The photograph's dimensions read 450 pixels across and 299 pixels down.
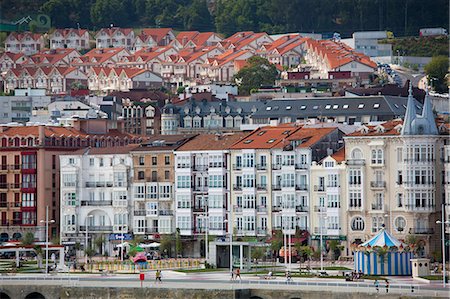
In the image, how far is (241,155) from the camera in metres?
141

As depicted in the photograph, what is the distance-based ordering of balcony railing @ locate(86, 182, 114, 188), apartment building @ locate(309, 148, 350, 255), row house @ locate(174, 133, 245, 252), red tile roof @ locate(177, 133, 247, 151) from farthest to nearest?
balcony railing @ locate(86, 182, 114, 188) < red tile roof @ locate(177, 133, 247, 151) < row house @ locate(174, 133, 245, 252) < apartment building @ locate(309, 148, 350, 255)

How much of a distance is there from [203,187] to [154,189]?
12.9 feet

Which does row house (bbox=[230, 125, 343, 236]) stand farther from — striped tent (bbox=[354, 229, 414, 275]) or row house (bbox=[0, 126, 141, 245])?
striped tent (bbox=[354, 229, 414, 275])

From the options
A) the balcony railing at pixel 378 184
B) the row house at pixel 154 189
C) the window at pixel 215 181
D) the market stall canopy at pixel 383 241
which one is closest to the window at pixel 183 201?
the row house at pixel 154 189

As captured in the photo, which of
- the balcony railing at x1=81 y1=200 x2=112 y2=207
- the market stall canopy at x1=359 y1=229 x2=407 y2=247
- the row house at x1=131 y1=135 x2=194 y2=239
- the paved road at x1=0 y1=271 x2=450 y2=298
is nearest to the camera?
the paved road at x1=0 y1=271 x2=450 y2=298

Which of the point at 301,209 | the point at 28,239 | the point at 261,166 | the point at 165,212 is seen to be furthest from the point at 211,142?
the point at 28,239

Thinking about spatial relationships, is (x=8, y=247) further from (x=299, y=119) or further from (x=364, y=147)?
(x=299, y=119)

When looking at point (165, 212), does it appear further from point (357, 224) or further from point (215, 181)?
point (357, 224)

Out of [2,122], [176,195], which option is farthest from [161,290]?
[2,122]

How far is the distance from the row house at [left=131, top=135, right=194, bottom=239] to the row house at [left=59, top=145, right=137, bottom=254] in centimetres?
91

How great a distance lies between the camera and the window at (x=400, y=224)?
431 ft

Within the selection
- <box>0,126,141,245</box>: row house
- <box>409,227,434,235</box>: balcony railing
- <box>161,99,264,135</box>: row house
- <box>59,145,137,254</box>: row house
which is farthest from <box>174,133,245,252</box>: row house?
<box>161,99,264,135</box>: row house

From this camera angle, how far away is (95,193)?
14888 centimetres

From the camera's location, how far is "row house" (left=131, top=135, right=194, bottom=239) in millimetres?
145000
